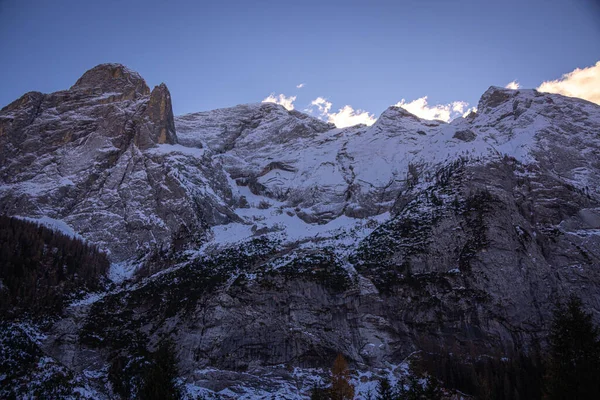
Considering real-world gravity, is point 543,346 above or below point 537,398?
above

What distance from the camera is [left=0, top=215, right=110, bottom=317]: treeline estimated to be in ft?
252

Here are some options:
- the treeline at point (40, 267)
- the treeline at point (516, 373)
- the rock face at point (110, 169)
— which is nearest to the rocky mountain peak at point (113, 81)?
the rock face at point (110, 169)

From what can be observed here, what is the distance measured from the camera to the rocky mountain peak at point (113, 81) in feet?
449

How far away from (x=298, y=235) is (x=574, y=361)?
7356cm

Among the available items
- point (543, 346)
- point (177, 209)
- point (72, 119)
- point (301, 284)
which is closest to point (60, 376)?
point (301, 284)

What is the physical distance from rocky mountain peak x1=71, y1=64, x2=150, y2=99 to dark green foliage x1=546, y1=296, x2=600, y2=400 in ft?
423

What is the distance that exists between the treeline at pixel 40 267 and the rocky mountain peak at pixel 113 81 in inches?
2282

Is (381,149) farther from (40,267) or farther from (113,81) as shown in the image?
(40,267)

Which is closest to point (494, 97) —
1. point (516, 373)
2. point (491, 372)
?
point (516, 373)

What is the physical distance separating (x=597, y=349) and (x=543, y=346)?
46.4 metres

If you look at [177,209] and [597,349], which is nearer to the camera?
[597,349]

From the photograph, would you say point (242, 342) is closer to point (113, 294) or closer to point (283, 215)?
point (113, 294)

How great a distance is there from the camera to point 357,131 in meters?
158

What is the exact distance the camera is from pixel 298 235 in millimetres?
103250
